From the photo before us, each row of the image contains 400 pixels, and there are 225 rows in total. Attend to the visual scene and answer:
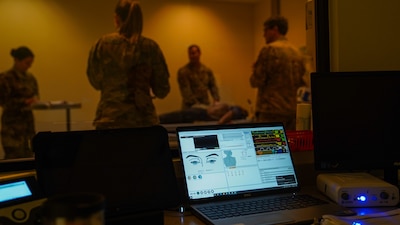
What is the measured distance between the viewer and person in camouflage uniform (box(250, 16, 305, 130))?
3268 mm

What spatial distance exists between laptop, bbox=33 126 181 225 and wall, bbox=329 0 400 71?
2.89ft

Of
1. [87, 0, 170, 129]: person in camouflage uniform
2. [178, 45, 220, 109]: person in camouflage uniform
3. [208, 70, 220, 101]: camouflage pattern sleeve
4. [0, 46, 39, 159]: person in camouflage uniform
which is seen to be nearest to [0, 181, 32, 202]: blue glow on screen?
[87, 0, 170, 129]: person in camouflage uniform

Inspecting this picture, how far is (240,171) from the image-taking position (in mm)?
1348

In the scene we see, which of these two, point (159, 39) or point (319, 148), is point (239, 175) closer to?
point (319, 148)

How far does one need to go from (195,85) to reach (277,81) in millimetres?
1454

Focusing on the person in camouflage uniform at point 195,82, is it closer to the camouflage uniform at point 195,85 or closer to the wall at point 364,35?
the camouflage uniform at point 195,85

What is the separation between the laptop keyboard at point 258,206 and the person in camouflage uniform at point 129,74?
1489 mm

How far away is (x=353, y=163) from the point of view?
139 centimetres

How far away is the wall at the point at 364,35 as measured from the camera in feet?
5.40

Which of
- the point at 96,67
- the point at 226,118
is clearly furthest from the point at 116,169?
the point at 226,118

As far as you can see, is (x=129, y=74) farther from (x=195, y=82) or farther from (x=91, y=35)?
(x=91, y=35)

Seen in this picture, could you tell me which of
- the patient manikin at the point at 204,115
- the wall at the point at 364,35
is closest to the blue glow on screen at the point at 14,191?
the wall at the point at 364,35

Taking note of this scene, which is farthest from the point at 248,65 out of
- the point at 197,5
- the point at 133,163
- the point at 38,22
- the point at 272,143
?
the point at 133,163

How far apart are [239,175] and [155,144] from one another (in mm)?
329
